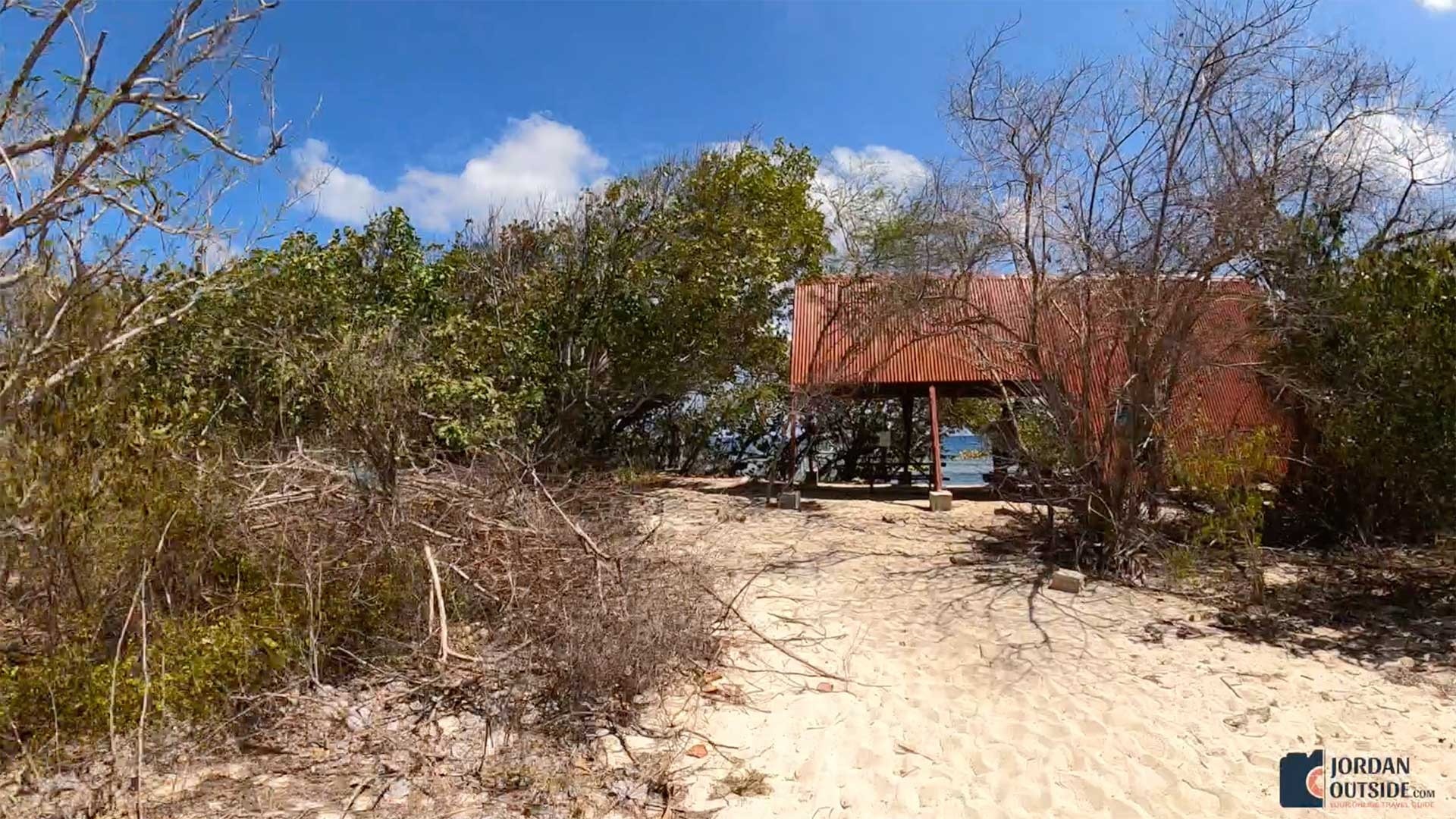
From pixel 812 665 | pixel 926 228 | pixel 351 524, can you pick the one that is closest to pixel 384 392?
pixel 351 524

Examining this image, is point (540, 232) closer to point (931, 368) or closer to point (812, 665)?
point (931, 368)

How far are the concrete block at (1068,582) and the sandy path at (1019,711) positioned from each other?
20cm

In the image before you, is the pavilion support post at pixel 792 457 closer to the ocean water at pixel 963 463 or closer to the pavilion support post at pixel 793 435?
the pavilion support post at pixel 793 435

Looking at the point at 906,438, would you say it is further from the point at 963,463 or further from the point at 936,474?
the point at 936,474

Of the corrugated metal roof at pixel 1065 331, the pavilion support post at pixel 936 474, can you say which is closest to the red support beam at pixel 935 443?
the pavilion support post at pixel 936 474

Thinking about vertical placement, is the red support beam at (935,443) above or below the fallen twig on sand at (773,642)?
above

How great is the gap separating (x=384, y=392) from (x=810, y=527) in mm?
5977

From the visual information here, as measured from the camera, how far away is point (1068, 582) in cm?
749

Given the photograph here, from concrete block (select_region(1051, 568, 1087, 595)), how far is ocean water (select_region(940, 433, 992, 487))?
721 centimetres

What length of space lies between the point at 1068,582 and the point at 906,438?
8.39m

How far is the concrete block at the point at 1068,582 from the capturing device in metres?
7.47

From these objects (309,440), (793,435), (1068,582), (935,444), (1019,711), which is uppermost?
(309,440)

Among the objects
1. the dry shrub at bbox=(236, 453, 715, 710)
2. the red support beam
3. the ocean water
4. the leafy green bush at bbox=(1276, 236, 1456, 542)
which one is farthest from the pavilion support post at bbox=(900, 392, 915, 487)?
the dry shrub at bbox=(236, 453, 715, 710)

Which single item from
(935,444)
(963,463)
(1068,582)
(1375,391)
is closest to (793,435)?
(935,444)
